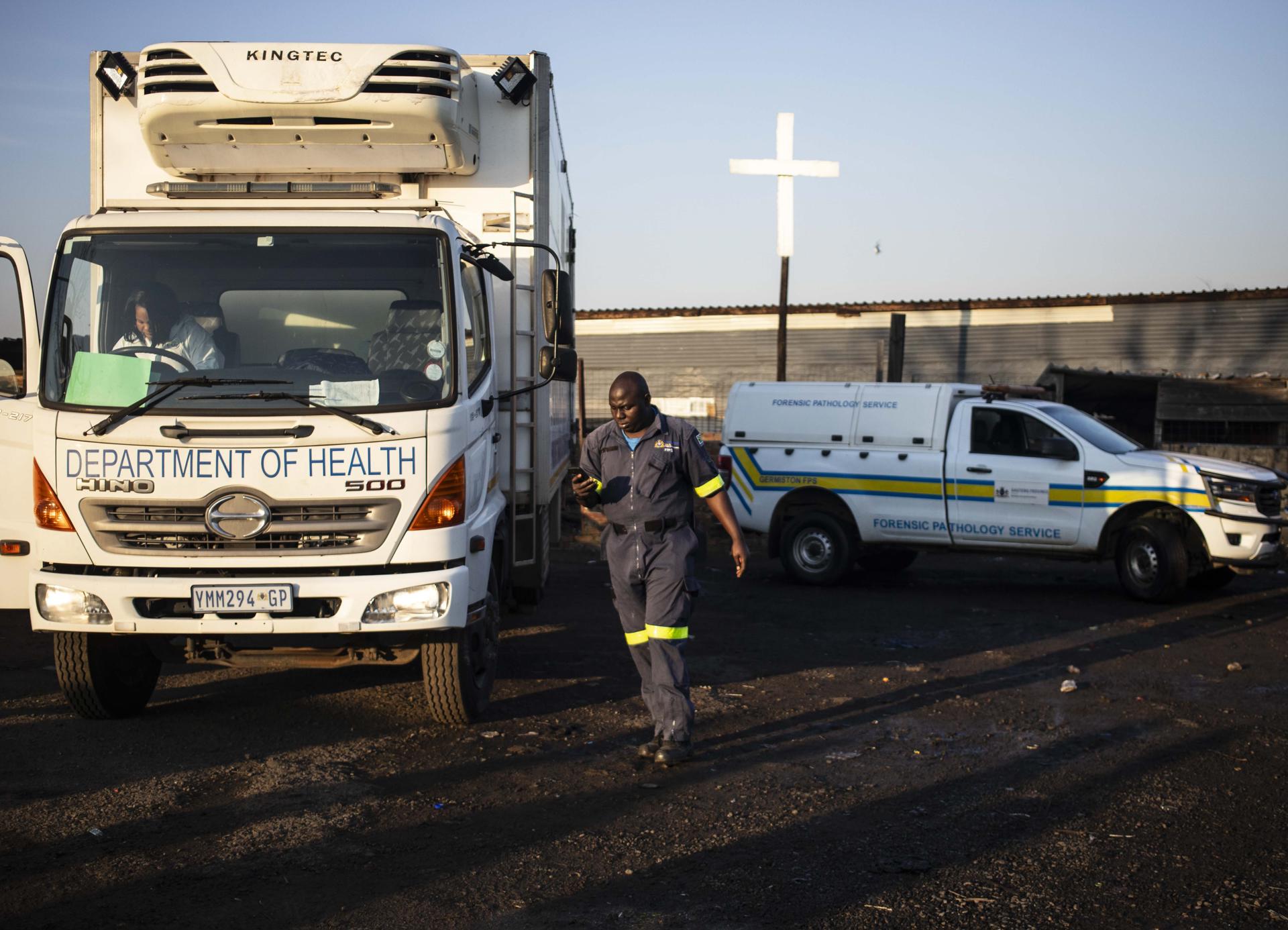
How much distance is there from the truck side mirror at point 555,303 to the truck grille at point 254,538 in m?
1.48

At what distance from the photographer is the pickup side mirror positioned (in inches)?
466

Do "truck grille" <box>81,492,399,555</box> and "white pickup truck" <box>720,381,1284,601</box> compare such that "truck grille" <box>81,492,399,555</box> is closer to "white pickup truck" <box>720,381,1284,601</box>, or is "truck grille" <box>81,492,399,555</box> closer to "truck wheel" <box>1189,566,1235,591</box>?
"white pickup truck" <box>720,381,1284,601</box>

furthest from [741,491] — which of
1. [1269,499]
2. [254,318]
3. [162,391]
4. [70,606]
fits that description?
[70,606]

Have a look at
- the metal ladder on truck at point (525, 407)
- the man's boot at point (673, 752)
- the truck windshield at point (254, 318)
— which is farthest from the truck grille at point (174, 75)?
the man's boot at point (673, 752)

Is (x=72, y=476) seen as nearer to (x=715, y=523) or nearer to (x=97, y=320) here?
(x=97, y=320)

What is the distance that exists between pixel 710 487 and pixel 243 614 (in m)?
2.35

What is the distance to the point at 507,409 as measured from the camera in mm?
7277

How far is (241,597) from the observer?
19.1 feet

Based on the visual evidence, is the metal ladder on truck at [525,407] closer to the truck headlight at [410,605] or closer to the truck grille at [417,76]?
the truck grille at [417,76]

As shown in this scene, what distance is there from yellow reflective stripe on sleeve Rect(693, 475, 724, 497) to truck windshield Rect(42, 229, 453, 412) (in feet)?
4.38

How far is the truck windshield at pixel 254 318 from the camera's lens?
6.01m

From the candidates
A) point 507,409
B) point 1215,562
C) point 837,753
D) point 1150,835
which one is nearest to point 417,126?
point 507,409

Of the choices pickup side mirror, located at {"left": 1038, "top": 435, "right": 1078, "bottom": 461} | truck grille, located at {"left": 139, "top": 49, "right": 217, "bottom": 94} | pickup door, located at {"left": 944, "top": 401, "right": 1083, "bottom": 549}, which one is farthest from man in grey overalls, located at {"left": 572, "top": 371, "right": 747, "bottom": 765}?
pickup side mirror, located at {"left": 1038, "top": 435, "right": 1078, "bottom": 461}

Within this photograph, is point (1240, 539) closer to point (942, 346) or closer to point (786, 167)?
point (786, 167)
